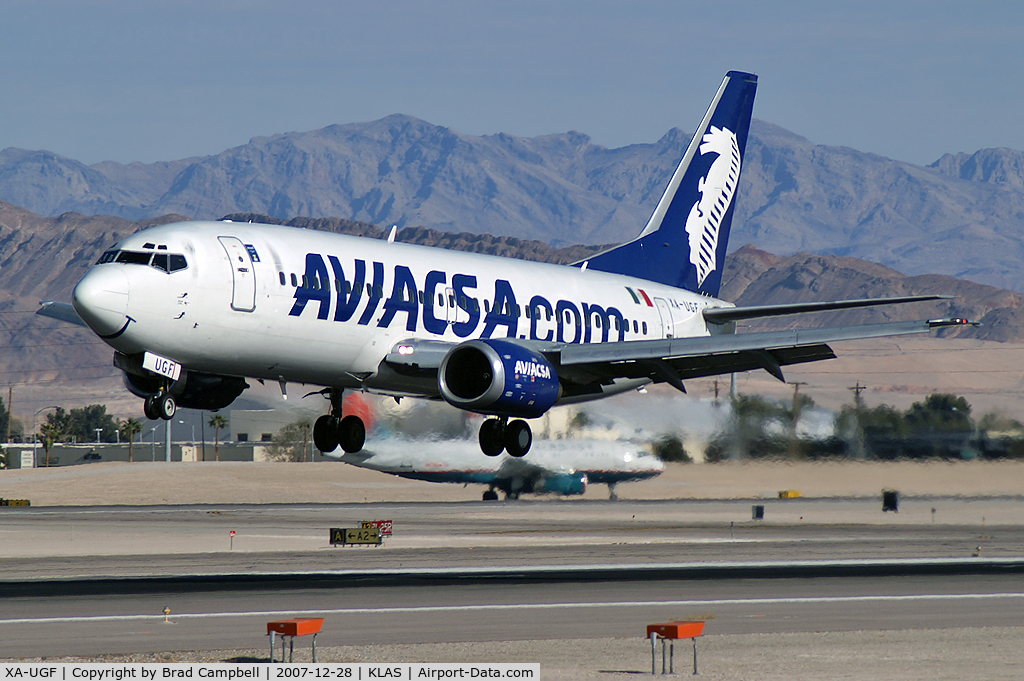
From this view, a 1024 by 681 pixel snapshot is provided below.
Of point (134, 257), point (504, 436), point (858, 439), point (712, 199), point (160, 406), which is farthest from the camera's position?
point (858, 439)

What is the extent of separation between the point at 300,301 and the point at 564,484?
47606mm

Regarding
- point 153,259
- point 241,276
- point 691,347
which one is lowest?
point 691,347

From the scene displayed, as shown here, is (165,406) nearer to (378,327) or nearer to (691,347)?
(378,327)

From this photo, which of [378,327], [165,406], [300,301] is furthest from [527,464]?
[165,406]

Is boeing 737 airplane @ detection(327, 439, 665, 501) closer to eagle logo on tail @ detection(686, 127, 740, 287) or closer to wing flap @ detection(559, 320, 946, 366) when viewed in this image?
eagle logo on tail @ detection(686, 127, 740, 287)

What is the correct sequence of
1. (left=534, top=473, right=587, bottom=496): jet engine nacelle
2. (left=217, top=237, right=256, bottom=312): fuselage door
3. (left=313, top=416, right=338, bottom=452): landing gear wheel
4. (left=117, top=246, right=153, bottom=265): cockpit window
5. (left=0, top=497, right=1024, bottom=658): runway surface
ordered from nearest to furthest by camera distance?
(left=0, top=497, right=1024, bottom=658): runway surface → (left=117, top=246, right=153, bottom=265): cockpit window → (left=217, top=237, right=256, bottom=312): fuselage door → (left=313, top=416, right=338, bottom=452): landing gear wheel → (left=534, top=473, right=587, bottom=496): jet engine nacelle

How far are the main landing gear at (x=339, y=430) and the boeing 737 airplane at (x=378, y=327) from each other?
0.05 m

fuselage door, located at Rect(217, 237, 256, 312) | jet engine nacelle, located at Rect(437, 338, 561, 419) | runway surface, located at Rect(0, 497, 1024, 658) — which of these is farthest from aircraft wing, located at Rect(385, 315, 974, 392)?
runway surface, located at Rect(0, 497, 1024, 658)

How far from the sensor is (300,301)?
32.6 metres

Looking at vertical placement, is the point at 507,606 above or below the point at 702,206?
below

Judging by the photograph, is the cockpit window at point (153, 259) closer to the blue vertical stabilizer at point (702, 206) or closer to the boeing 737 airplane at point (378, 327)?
the boeing 737 airplane at point (378, 327)

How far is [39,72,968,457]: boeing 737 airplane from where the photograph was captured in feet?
101

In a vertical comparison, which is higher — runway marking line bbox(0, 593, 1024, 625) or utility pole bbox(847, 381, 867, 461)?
utility pole bbox(847, 381, 867, 461)

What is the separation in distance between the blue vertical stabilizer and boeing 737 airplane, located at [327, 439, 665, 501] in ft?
49.8
